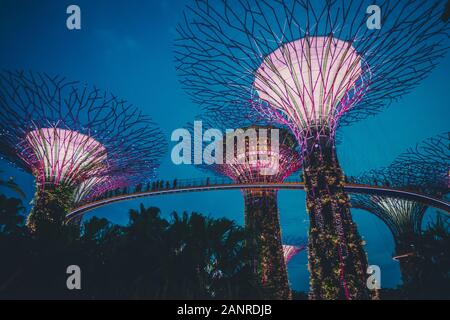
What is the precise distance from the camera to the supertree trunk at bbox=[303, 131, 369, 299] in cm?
1201

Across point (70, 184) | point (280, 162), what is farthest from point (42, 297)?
point (280, 162)

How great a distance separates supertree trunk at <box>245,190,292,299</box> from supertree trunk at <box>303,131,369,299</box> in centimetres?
662

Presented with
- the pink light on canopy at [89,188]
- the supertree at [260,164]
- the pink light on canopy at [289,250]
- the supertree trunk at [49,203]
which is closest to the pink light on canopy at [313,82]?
the supertree at [260,164]

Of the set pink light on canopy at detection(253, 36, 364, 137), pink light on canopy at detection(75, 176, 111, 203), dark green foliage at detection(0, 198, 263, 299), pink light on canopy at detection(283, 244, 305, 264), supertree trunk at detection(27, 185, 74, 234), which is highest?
pink light on canopy at detection(253, 36, 364, 137)

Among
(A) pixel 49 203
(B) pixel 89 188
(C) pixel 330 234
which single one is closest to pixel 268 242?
(C) pixel 330 234

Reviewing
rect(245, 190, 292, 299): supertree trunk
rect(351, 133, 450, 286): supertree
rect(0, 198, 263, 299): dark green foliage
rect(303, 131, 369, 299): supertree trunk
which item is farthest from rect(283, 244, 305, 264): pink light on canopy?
rect(0, 198, 263, 299): dark green foliage

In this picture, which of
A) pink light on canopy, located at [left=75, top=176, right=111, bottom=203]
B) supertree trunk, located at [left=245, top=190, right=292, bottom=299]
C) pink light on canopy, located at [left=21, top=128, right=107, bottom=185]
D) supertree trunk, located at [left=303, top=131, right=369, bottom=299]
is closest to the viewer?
supertree trunk, located at [left=303, top=131, right=369, bottom=299]

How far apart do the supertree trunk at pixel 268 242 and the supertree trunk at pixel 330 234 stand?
6.62 metres

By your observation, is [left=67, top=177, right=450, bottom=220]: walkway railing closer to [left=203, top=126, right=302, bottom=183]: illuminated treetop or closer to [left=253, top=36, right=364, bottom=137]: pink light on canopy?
[left=203, top=126, right=302, bottom=183]: illuminated treetop

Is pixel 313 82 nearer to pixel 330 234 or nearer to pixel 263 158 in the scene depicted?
pixel 330 234

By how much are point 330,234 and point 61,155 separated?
1819 cm

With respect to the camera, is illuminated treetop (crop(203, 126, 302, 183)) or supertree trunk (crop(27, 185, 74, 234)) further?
illuminated treetop (crop(203, 126, 302, 183))

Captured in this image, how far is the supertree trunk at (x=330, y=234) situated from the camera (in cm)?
1201

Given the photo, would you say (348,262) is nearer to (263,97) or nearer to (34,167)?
(263,97)
